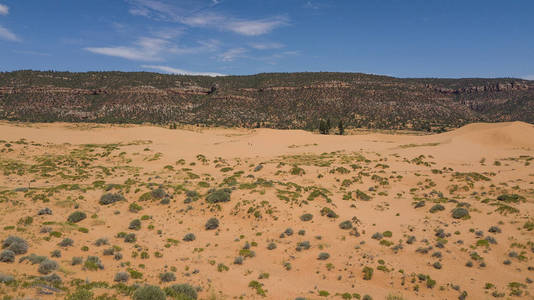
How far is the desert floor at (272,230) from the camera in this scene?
12.3 m

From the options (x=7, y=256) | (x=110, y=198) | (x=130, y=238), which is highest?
(x=7, y=256)

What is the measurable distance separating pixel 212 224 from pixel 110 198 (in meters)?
8.80

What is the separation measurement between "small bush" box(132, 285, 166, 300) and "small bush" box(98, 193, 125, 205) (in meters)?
13.8

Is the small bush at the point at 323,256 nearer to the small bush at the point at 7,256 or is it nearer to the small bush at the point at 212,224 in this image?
the small bush at the point at 212,224

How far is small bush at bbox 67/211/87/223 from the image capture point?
18391 mm

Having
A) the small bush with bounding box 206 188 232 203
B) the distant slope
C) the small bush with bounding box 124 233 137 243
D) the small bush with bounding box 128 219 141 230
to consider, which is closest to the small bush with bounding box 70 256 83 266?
the small bush with bounding box 124 233 137 243

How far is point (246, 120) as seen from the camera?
112625mm

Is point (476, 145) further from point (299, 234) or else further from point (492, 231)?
point (299, 234)

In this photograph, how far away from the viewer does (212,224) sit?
756 inches

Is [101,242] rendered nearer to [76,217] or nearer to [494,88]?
[76,217]

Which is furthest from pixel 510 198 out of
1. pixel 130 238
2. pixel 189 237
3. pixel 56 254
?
pixel 56 254

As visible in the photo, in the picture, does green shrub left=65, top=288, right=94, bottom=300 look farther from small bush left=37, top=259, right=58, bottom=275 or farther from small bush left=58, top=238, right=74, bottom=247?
small bush left=58, top=238, right=74, bottom=247

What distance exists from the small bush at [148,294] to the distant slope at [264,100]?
304 feet

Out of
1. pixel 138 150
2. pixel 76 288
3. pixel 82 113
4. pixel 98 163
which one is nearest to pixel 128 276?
pixel 76 288
